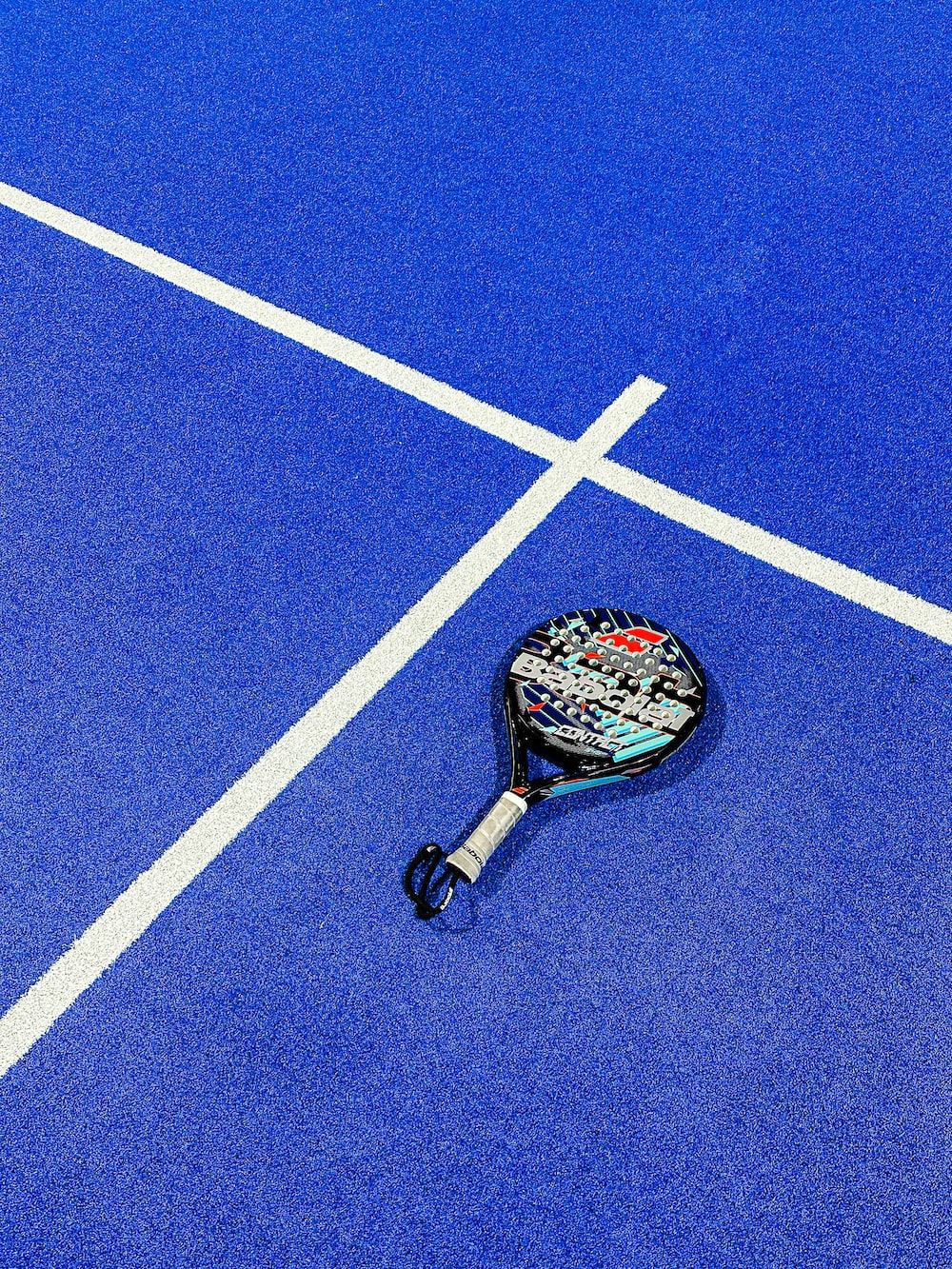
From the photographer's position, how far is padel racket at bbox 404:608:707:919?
333 cm

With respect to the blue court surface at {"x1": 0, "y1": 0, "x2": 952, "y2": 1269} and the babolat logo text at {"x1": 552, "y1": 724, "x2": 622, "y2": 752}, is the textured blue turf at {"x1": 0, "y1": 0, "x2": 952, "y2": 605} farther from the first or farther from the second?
the babolat logo text at {"x1": 552, "y1": 724, "x2": 622, "y2": 752}

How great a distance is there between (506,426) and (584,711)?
147 centimetres

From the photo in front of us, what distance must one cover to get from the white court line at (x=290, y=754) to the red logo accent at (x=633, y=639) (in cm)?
60

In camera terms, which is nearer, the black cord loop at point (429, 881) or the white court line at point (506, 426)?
the black cord loop at point (429, 881)

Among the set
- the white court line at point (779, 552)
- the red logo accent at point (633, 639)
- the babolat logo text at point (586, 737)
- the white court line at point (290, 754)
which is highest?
the white court line at point (779, 552)

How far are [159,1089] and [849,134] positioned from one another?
17.0ft

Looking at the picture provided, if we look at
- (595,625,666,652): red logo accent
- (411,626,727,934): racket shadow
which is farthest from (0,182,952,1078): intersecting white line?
(595,625,666,652): red logo accent

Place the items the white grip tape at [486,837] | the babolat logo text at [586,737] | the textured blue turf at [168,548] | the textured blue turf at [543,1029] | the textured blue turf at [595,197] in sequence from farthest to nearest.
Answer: the textured blue turf at [595,197]
the textured blue turf at [168,548]
the babolat logo text at [586,737]
the white grip tape at [486,837]
the textured blue turf at [543,1029]

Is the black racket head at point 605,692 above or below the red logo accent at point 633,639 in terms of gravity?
below

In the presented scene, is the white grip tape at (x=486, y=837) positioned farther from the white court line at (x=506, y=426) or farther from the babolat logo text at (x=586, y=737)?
the white court line at (x=506, y=426)

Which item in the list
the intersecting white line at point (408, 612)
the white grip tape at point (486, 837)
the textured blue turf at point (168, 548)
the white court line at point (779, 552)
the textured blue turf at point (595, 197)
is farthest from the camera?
the textured blue turf at point (595, 197)

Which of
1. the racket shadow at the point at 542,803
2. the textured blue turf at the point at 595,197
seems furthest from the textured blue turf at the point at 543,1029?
the textured blue turf at the point at 595,197

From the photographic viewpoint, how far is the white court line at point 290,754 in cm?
323

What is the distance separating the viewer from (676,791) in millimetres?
3617
